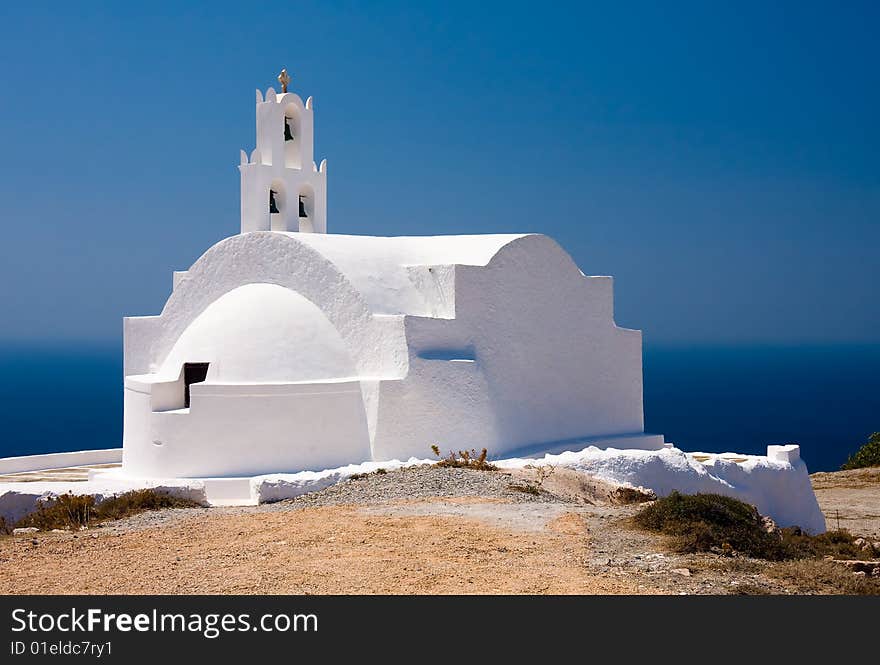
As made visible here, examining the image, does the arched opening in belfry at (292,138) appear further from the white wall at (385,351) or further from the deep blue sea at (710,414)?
the deep blue sea at (710,414)

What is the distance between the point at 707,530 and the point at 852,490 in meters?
19.4

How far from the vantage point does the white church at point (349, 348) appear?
55.2 feet

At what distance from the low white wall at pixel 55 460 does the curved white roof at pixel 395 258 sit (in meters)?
7.68

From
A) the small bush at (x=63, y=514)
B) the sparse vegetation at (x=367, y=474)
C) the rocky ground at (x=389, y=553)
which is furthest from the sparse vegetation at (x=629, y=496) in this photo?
the small bush at (x=63, y=514)

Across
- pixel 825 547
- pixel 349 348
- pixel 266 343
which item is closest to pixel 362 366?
pixel 349 348

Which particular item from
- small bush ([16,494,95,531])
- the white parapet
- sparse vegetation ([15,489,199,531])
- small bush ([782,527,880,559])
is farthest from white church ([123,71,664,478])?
small bush ([782,527,880,559])

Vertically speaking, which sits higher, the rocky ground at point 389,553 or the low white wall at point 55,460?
the low white wall at point 55,460

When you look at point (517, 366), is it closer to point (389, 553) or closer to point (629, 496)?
point (629, 496)

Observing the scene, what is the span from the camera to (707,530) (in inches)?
356

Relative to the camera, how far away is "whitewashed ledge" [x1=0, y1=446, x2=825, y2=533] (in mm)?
12805

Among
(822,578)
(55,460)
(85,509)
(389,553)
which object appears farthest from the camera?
(55,460)

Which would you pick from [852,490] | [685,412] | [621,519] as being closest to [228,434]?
[621,519]

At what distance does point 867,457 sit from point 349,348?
1950 cm

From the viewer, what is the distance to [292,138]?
2111 centimetres
